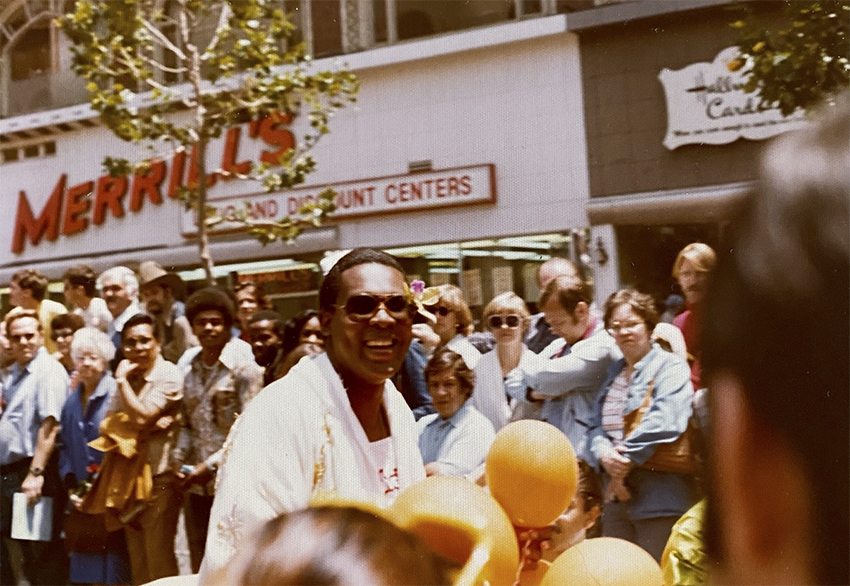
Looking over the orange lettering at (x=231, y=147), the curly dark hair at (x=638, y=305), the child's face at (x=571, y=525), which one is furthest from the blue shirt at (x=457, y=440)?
the orange lettering at (x=231, y=147)

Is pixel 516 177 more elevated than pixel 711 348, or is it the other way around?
pixel 516 177

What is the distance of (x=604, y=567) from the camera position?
2.31 m

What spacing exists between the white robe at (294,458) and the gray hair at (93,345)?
305 cm

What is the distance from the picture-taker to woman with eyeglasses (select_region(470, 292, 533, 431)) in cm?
433

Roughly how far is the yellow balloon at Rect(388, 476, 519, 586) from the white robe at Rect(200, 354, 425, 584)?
0.18 m

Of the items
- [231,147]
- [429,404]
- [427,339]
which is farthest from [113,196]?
[429,404]

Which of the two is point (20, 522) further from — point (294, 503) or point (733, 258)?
point (733, 258)

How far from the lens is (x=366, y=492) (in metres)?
2.22

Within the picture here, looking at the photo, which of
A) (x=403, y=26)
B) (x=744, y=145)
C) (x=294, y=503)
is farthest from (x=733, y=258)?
(x=403, y=26)

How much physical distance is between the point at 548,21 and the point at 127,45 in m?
5.94

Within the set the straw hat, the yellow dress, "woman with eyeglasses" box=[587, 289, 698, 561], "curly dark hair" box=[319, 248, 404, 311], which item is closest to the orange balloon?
the yellow dress

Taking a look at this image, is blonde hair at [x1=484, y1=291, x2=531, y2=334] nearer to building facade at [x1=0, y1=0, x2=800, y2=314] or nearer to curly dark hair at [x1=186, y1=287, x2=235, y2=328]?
curly dark hair at [x1=186, y1=287, x2=235, y2=328]

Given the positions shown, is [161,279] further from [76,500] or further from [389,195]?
[389,195]

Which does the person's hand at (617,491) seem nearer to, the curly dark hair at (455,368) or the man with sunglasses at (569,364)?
the man with sunglasses at (569,364)
